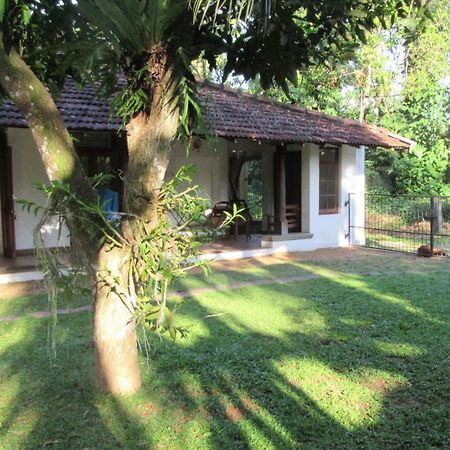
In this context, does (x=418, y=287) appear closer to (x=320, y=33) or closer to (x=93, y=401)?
(x=320, y=33)

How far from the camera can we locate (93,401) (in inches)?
158

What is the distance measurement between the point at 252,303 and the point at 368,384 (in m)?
2.95

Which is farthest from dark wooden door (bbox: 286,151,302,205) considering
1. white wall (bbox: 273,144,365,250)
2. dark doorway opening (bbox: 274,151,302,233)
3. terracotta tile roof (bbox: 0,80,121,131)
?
terracotta tile roof (bbox: 0,80,121,131)

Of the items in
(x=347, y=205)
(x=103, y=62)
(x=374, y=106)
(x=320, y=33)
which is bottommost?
(x=347, y=205)

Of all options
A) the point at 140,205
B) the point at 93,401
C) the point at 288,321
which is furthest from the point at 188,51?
the point at 288,321

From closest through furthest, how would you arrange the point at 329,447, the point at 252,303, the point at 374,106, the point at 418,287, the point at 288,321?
the point at 329,447 → the point at 288,321 → the point at 252,303 → the point at 418,287 → the point at 374,106

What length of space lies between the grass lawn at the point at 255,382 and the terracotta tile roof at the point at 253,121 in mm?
3745

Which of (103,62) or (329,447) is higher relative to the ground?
(103,62)

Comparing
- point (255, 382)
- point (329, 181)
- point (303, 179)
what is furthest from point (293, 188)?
point (255, 382)

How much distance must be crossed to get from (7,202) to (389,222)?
363 inches

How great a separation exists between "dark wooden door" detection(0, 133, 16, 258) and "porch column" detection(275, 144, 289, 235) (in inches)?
235

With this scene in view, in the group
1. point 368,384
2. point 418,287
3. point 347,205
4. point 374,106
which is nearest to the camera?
point 368,384

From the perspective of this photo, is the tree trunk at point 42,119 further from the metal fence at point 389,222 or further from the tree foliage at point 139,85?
the metal fence at point 389,222

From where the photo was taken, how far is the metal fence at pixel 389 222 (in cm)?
1343
